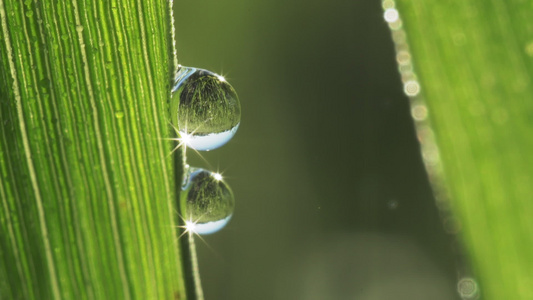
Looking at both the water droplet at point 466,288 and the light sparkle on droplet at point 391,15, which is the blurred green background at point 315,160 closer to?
the water droplet at point 466,288

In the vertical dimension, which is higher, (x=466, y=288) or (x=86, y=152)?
(x=86, y=152)

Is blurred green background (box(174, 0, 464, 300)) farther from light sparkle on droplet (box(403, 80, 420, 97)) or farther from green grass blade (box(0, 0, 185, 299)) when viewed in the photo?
green grass blade (box(0, 0, 185, 299))

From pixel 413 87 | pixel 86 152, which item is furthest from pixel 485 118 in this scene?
pixel 86 152

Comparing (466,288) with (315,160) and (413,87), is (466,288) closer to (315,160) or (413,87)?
(413,87)

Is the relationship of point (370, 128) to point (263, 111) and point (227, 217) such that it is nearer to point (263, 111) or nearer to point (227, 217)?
point (263, 111)

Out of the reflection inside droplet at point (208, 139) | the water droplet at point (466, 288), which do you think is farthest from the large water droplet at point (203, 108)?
the water droplet at point (466, 288)

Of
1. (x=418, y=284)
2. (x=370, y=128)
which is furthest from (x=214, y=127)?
(x=418, y=284)
